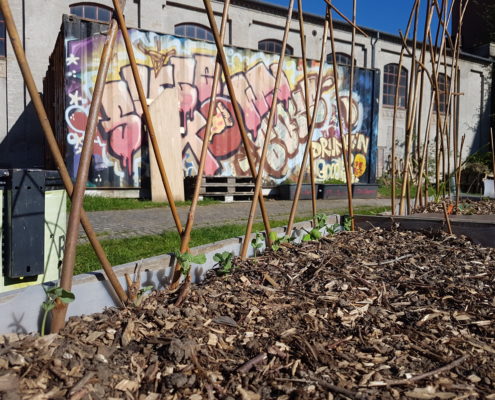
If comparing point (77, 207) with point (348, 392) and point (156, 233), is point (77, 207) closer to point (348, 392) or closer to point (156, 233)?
point (348, 392)

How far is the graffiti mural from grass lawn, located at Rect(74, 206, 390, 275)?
4.34 meters

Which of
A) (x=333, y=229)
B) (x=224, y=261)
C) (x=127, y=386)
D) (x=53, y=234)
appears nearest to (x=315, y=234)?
(x=333, y=229)

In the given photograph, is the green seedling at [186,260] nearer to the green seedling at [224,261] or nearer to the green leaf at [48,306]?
the green seedling at [224,261]

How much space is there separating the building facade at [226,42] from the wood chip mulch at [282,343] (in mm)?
8607

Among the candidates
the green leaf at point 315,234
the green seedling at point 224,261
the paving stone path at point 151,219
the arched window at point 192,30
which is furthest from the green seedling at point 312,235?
the arched window at point 192,30

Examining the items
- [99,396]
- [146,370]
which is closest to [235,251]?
[146,370]

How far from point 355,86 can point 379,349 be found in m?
12.3

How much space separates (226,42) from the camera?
1706cm

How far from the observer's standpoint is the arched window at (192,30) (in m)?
16.6

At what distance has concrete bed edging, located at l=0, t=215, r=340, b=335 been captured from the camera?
156cm

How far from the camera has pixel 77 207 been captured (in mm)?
1597

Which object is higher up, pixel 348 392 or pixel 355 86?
pixel 355 86

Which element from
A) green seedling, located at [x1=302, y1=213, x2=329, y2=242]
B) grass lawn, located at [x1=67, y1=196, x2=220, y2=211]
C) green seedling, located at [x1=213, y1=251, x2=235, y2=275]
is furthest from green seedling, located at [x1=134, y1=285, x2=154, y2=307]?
grass lawn, located at [x1=67, y1=196, x2=220, y2=211]

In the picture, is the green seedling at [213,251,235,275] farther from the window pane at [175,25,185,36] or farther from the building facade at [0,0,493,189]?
the window pane at [175,25,185,36]
